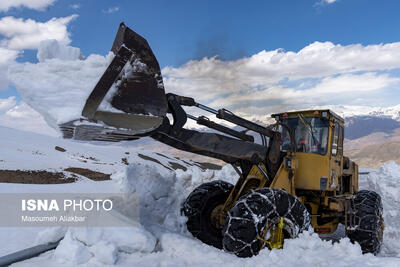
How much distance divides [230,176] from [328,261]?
877cm

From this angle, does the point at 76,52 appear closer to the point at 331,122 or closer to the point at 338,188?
the point at 331,122

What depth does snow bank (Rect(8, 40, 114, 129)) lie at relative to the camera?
352cm

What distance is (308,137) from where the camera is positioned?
626 cm

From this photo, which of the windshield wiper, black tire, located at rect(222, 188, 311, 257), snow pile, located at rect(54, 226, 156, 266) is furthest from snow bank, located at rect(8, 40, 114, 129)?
the windshield wiper

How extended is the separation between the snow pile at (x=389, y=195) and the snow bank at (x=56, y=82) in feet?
22.2

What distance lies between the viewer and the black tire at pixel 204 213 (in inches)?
239

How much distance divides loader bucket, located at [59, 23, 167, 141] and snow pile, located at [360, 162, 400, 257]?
6049 millimetres

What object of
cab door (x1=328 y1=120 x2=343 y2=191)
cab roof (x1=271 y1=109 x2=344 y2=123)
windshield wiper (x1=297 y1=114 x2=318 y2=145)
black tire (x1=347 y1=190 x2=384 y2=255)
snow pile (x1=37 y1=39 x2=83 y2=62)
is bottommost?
black tire (x1=347 y1=190 x2=384 y2=255)

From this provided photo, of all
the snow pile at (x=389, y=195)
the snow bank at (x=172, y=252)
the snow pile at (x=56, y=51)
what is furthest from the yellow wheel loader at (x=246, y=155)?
the snow pile at (x=389, y=195)

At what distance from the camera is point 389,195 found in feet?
32.4

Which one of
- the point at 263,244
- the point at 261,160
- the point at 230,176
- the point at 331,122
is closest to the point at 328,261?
the point at 263,244

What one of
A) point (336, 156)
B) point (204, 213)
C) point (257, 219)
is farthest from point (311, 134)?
point (257, 219)

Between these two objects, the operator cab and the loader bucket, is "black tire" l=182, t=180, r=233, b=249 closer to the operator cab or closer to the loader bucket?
the operator cab

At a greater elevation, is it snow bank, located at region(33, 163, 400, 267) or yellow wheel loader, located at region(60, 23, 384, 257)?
yellow wheel loader, located at region(60, 23, 384, 257)
